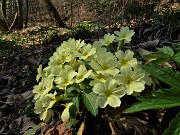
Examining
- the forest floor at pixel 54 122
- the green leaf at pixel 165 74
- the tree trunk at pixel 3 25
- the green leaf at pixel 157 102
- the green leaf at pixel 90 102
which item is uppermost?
the green leaf at pixel 165 74

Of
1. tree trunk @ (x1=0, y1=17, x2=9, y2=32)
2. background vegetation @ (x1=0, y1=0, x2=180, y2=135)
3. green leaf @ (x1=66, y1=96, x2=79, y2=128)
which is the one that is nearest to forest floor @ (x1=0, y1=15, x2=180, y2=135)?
background vegetation @ (x1=0, y1=0, x2=180, y2=135)

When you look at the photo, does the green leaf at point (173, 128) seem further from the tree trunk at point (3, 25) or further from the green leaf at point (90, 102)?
the tree trunk at point (3, 25)

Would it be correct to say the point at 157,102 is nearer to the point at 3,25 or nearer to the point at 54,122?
the point at 54,122

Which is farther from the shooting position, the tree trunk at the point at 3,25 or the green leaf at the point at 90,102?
the tree trunk at the point at 3,25

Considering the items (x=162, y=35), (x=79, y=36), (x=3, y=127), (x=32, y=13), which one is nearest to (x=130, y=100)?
(x=3, y=127)

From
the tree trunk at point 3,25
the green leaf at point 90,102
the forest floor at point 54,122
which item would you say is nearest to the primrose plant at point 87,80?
the green leaf at point 90,102

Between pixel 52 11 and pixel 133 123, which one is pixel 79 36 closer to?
pixel 133 123

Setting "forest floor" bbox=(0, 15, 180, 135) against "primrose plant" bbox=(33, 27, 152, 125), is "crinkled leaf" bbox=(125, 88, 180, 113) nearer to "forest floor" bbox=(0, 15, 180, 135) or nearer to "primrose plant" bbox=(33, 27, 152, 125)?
"primrose plant" bbox=(33, 27, 152, 125)
